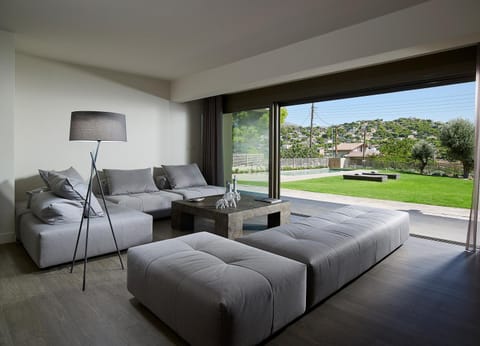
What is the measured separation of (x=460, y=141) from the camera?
12.2ft

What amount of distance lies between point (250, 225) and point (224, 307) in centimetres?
298

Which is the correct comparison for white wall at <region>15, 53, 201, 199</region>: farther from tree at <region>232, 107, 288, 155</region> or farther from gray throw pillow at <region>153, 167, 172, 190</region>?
tree at <region>232, 107, 288, 155</region>

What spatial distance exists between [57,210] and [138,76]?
11.1ft

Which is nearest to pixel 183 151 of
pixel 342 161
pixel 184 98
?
pixel 184 98

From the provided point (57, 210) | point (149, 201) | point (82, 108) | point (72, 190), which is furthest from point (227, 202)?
point (82, 108)

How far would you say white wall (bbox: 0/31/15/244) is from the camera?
11.4 ft

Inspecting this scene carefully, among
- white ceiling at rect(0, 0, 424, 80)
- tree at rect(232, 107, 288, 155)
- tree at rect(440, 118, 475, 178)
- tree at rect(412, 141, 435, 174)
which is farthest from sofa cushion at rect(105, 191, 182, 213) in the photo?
tree at rect(440, 118, 475, 178)

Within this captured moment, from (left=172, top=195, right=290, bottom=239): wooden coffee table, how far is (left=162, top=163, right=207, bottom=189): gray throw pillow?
1249mm

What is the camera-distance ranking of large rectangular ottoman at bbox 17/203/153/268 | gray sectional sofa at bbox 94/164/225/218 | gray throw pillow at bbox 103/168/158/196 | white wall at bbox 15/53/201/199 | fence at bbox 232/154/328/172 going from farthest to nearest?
fence at bbox 232/154/328/172 → gray throw pillow at bbox 103/168/158/196 → gray sectional sofa at bbox 94/164/225/218 → white wall at bbox 15/53/201/199 → large rectangular ottoman at bbox 17/203/153/268

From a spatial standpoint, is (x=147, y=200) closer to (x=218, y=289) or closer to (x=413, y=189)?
(x=218, y=289)

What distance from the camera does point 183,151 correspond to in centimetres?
641

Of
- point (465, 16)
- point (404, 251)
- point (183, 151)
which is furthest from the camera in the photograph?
point (183, 151)

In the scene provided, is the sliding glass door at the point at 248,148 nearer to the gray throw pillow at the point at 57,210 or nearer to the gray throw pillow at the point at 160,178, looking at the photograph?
the gray throw pillow at the point at 160,178

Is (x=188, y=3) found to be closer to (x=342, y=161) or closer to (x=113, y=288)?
(x=113, y=288)
